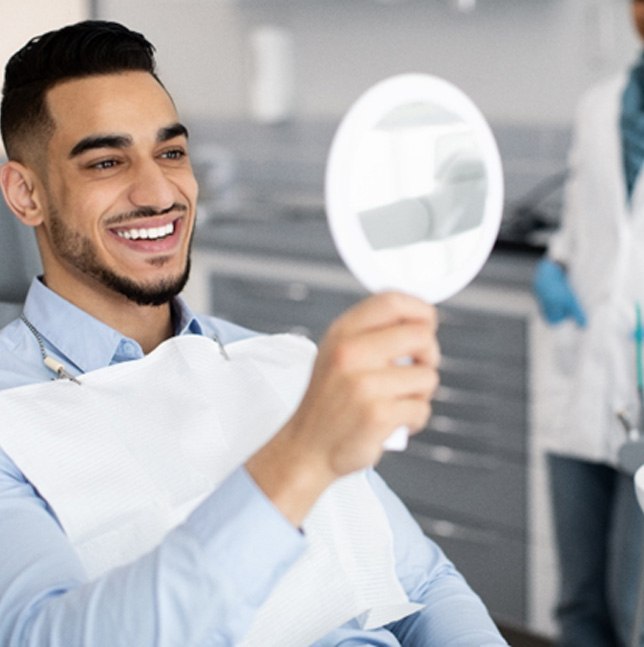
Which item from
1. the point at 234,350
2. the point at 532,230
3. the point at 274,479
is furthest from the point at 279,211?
the point at 274,479

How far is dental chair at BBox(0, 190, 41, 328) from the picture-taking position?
1.34 metres

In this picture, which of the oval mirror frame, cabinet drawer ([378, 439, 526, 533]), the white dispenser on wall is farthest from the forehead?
the white dispenser on wall

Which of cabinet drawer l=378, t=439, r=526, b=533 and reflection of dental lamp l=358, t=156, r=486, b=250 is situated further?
cabinet drawer l=378, t=439, r=526, b=533

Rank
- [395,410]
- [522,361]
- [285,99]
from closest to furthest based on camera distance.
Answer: [395,410], [522,361], [285,99]

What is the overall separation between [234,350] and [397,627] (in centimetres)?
36

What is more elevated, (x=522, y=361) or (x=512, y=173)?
(x=512, y=173)

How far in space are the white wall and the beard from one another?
1.37 metres

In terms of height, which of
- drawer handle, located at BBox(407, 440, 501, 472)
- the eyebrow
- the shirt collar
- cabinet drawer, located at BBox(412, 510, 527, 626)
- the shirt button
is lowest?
cabinet drawer, located at BBox(412, 510, 527, 626)

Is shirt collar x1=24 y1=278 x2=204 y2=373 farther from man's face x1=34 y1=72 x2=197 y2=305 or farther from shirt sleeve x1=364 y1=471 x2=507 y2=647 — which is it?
shirt sleeve x1=364 y1=471 x2=507 y2=647

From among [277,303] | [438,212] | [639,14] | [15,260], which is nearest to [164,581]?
[438,212]

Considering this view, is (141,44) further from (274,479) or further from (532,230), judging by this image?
(532,230)

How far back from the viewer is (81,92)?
1.19 metres

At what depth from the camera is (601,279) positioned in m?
2.15

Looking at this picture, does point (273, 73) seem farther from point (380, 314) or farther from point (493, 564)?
point (380, 314)
